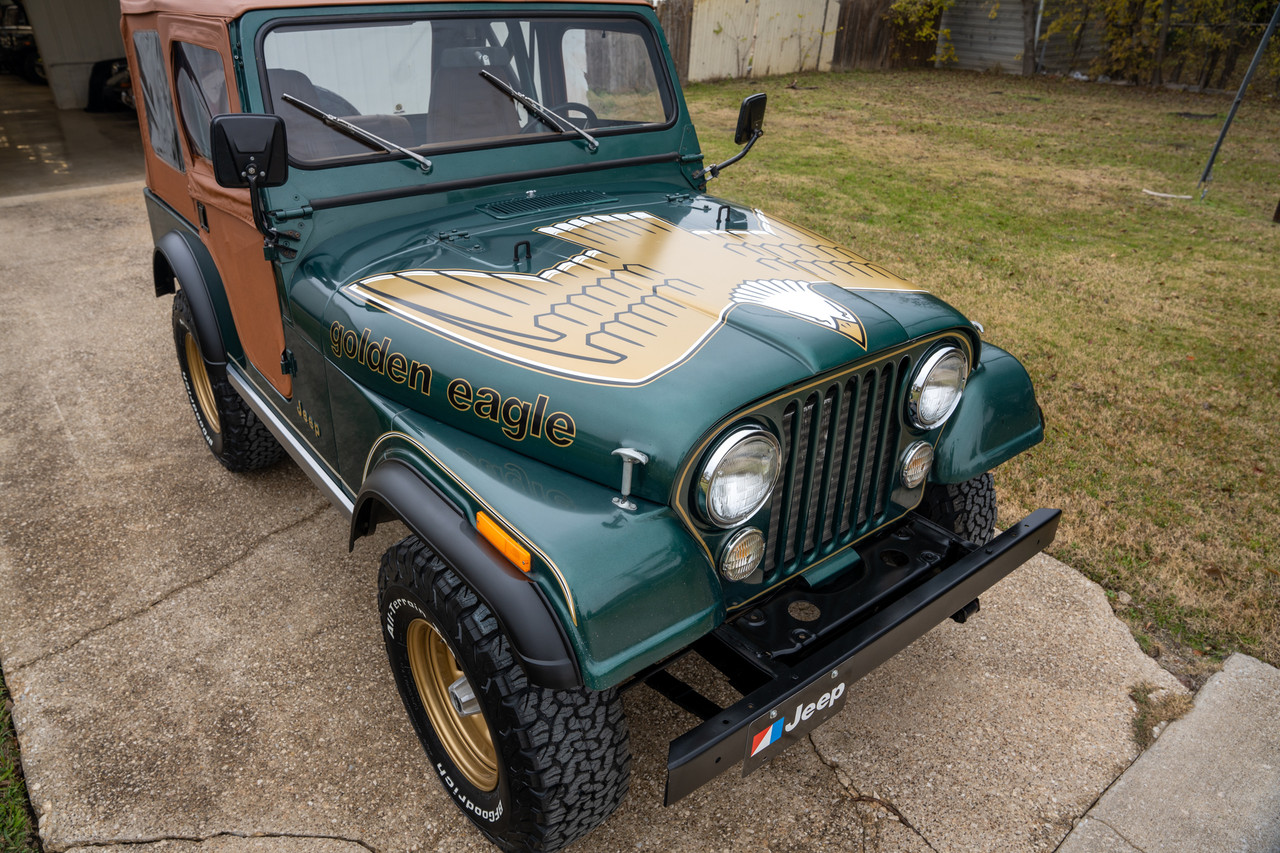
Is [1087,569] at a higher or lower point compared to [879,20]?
lower

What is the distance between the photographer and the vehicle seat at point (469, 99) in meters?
2.72

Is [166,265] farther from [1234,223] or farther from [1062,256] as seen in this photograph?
[1234,223]

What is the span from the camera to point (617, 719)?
1.89 meters

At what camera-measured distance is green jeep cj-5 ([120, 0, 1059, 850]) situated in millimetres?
1759

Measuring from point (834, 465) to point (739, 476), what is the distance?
1.29 ft

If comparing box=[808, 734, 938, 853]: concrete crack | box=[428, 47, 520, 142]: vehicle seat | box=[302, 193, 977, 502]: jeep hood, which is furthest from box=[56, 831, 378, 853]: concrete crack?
box=[428, 47, 520, 142]: vehicle seat

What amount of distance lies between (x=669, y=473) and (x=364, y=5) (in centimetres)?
183

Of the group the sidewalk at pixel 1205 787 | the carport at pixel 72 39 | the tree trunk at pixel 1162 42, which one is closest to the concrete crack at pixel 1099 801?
the sidewalk at pixel 1205 787

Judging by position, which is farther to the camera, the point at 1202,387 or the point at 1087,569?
the point at 1202,387

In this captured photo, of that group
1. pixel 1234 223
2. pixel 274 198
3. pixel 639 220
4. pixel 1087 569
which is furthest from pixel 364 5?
pixel 1234 223

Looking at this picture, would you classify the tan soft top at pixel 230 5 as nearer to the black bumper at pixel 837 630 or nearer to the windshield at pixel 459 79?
the windshield at pixel 459 79

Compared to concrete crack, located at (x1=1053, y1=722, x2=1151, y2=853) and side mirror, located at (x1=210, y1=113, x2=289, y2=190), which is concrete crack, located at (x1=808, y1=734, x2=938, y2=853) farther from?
side mirror, located at (x1=210, y1=113, x2=289, y2=190)

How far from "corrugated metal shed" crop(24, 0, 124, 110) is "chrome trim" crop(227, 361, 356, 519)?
13103mm

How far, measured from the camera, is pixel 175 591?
120 inches
